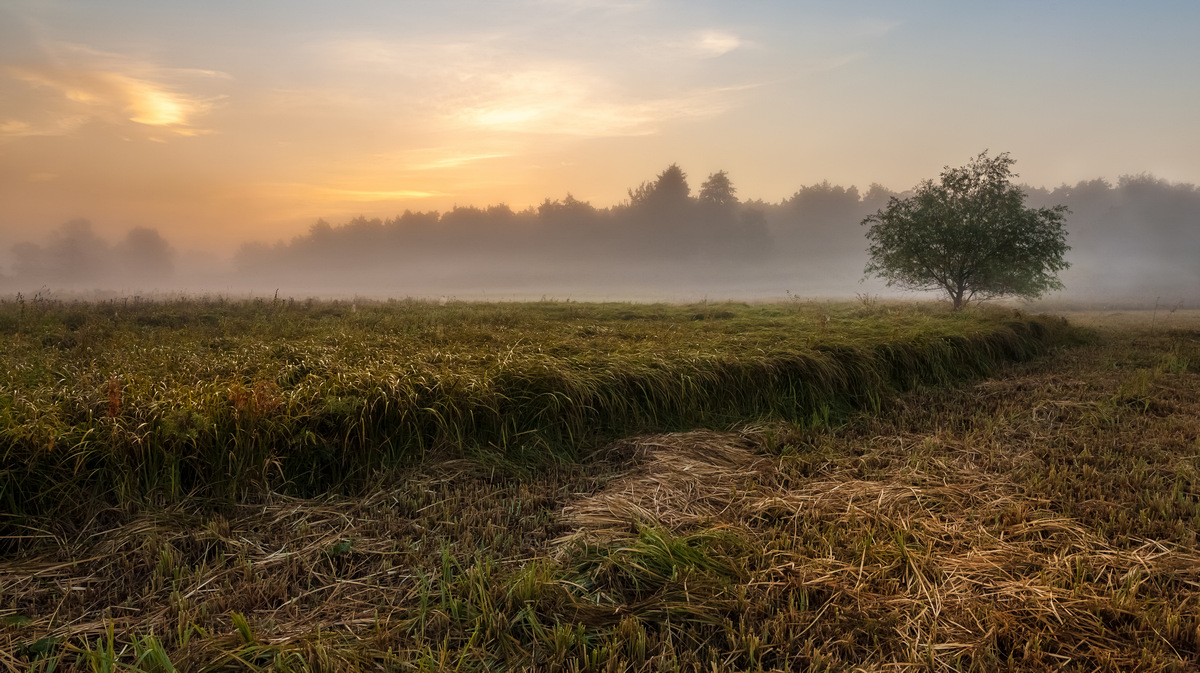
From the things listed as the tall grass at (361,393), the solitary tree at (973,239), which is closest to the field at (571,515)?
the tall grass at (361,393)

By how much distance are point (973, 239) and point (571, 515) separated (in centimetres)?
2198

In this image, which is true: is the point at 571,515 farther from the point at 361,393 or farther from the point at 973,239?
the point at 973,239

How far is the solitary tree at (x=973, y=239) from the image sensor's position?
20.7m

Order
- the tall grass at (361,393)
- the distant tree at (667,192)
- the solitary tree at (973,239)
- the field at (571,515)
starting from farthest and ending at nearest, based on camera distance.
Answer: the distant tree at (667,192)
the solitary tree at (973,239)
the tall grass at (361,393)
the field at (571,515)

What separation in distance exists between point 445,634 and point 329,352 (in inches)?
226

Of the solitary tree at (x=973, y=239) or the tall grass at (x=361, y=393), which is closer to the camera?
the tall grass at (x=361, y=393)

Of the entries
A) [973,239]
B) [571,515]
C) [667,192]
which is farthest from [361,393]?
[667,192]

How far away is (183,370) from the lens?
644 cm

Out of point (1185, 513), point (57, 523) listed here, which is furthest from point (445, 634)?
point (1185, 513)

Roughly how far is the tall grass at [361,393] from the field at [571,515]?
1.4 inches

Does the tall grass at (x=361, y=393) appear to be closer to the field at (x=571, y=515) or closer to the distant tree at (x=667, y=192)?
the field at (x=571, y=515)

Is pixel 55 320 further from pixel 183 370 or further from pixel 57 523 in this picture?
pixel 57 523

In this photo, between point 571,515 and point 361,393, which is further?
point 361,393

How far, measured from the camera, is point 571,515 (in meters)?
4.48
